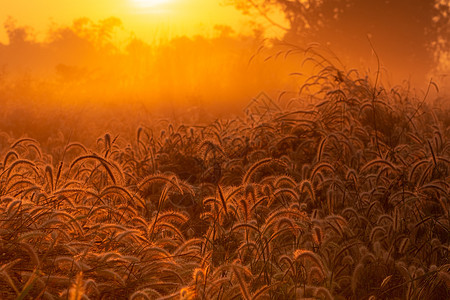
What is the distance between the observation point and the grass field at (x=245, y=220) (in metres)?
2.32

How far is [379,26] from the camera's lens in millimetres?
21500

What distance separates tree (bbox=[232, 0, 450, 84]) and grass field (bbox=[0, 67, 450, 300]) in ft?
51.6

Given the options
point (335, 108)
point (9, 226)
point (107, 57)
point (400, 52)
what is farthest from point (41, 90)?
point (400, 52)

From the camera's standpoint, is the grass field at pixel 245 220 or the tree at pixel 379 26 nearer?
the grass field at pixel 245 220

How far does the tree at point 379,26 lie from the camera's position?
829 inches

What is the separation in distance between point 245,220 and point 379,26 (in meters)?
20.4

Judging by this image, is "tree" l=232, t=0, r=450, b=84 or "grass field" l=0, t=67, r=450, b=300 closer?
"grass field" l=0, t=67, r=450, b=300

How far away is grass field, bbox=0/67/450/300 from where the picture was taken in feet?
7.61

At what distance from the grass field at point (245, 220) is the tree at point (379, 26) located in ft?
51.6

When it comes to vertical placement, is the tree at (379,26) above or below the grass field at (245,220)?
above

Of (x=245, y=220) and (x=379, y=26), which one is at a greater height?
(x=379, y=26)

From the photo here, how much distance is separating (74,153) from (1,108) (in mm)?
3622

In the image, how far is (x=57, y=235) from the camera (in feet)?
8.05

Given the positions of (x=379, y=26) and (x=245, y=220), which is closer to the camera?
(x=245, y=220)
